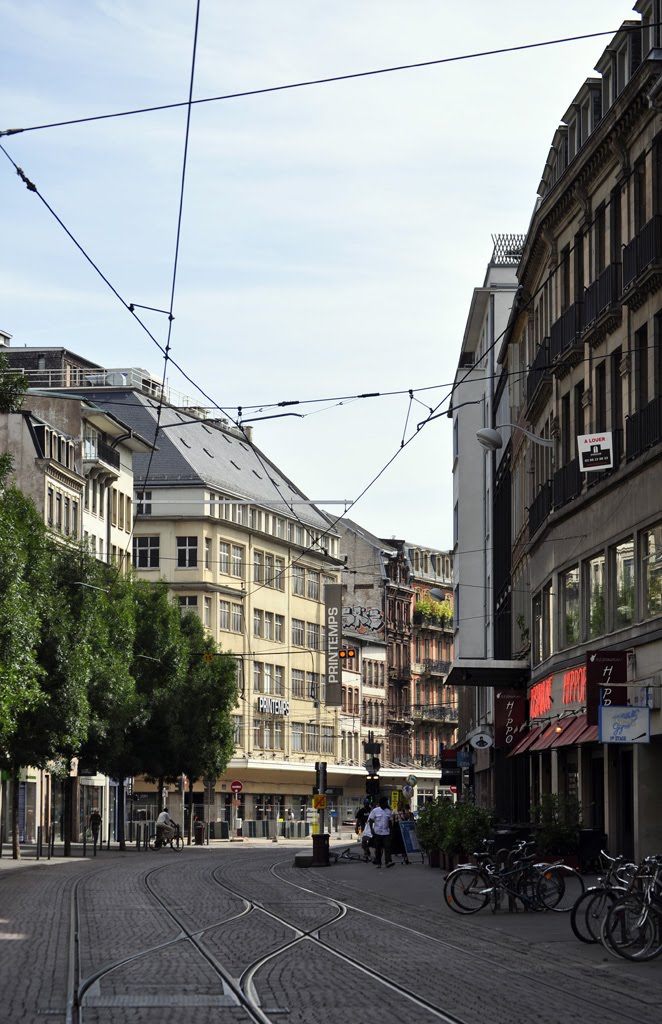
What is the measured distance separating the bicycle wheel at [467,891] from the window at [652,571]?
8.21 m

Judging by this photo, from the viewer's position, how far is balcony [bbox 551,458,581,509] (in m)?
39.5

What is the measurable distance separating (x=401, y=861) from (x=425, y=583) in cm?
10304

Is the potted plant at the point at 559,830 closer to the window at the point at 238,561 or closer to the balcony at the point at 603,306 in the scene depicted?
the balcony at the point at 603,306

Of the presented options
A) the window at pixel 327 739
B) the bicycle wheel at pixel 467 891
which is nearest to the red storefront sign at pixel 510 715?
the bicycle wheel at pixel 467 891

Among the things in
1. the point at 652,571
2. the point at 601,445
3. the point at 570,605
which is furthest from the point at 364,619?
the point at 652,571

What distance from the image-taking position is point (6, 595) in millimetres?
43812

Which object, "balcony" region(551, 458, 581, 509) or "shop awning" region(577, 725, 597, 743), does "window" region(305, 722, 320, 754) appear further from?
"shop awning" region(577, 725, 597, 743)

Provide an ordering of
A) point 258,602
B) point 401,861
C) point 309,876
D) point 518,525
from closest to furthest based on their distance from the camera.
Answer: point 309,876
point 401,861
point 518,525
point 258,602

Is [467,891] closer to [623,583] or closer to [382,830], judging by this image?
[623,583]

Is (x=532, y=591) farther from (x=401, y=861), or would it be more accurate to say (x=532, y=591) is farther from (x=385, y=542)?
(x=385, y=542)

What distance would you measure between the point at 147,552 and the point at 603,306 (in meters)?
75.4

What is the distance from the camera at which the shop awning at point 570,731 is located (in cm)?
3650

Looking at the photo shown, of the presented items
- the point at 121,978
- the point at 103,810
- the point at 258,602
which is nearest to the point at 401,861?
the point at 121,978

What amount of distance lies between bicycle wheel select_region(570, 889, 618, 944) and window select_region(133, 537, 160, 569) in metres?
90.7
